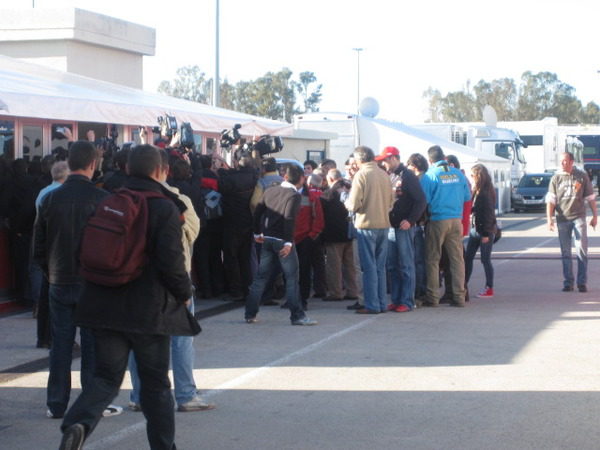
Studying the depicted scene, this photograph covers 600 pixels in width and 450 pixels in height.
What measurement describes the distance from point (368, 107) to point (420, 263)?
17.7 metres

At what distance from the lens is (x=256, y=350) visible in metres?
9.54

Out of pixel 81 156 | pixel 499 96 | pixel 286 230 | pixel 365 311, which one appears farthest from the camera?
pixel 499 96

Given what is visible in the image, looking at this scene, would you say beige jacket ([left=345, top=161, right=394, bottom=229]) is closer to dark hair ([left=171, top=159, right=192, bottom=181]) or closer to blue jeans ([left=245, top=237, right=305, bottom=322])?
blue jeans ([left=245, top=237, right=305, bottom=322])

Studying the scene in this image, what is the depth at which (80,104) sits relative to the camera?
13.3 metres

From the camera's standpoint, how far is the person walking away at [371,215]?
38.0 feet

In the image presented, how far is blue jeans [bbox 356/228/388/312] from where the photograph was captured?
38.1 ft

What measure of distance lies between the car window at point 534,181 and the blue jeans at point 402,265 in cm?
2745

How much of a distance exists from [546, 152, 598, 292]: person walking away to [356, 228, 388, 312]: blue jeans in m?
3.18

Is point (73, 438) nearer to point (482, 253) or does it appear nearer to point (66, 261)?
point (66, 261)

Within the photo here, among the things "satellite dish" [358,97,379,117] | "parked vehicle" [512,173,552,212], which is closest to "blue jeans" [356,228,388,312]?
"satellite dish" [358,97,379,117]

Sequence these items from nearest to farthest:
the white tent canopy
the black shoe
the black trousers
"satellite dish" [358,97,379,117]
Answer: the black shoe
the white tent canopy
the black trousers
"satellite dish" [358,97,379,117]

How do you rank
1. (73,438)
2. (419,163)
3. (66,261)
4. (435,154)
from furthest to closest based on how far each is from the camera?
(419,163)
(435,154)
(66,261)
(73,438)

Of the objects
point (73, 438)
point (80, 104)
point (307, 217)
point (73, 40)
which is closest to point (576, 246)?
point (307, 217)

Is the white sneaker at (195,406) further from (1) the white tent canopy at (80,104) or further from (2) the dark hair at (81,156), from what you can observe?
(1) the white tent canopy at (80,104)
